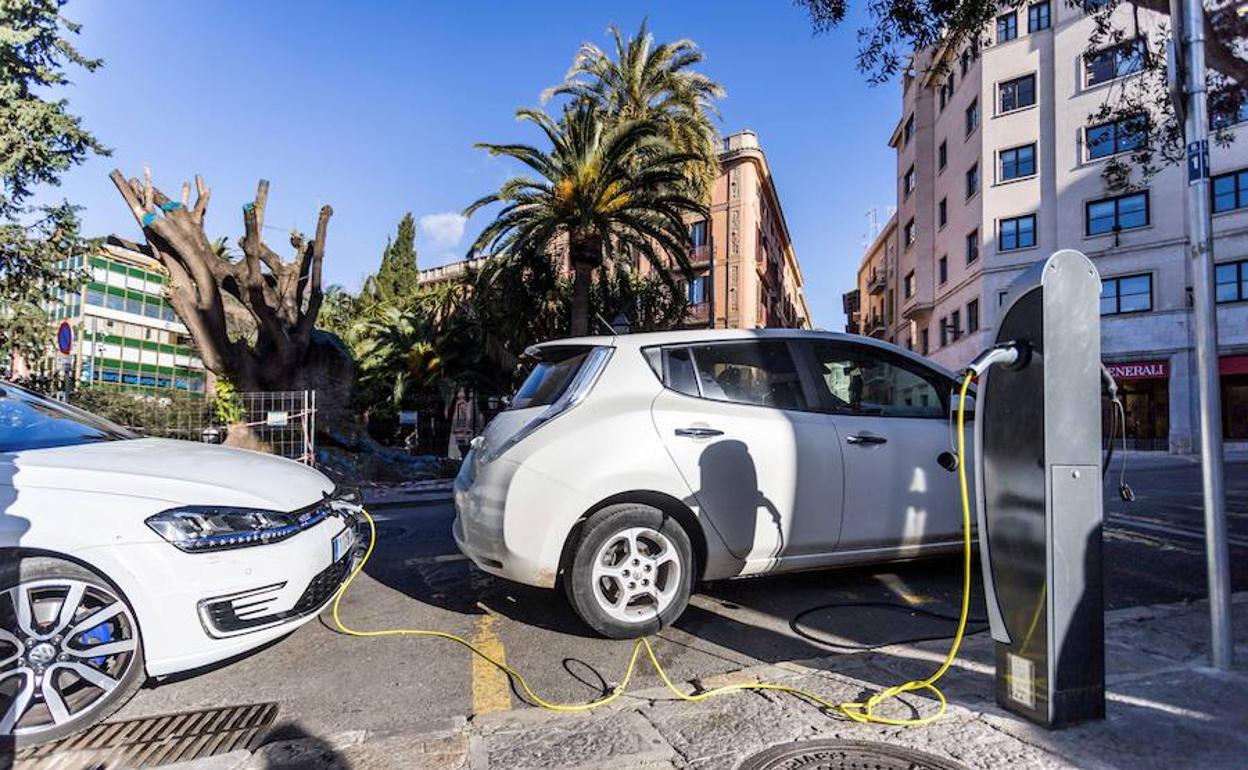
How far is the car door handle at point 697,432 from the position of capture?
388cm

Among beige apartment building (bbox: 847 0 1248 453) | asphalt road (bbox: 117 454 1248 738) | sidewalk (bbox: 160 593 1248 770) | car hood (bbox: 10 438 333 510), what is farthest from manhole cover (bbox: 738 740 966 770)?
beige apartment building (bbox: 847 0 1248 453)

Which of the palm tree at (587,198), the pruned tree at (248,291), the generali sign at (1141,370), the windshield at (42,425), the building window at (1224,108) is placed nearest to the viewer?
the windshield at (42,425)

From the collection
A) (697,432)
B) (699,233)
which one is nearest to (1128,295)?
(699,233)

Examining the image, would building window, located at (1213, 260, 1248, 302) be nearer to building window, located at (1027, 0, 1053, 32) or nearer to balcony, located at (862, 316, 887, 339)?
building window, located at (1027, 0, 1053, 32)

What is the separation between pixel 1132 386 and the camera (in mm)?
27297

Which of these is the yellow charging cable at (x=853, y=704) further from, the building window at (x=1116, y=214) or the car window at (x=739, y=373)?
the building window at (x=1116, y=214)

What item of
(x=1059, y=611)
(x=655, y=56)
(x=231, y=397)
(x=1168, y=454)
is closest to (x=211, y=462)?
(x=1059, y=611)

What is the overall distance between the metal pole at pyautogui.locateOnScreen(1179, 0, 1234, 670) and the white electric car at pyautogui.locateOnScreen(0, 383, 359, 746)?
420 centimetres

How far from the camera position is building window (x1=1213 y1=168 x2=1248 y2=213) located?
2508 cm

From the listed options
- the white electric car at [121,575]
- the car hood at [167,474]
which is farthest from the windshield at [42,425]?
the car hood at [167,474]

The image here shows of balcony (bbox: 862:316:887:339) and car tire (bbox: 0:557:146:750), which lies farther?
balcony (bbox: 862:316:887:339)

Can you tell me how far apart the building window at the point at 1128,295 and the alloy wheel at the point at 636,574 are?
95.1 ft

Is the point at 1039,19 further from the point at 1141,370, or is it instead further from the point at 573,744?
the point at 573,744

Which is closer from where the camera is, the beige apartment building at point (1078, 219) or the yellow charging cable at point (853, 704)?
the yellow charging cable at point (853, 704)
